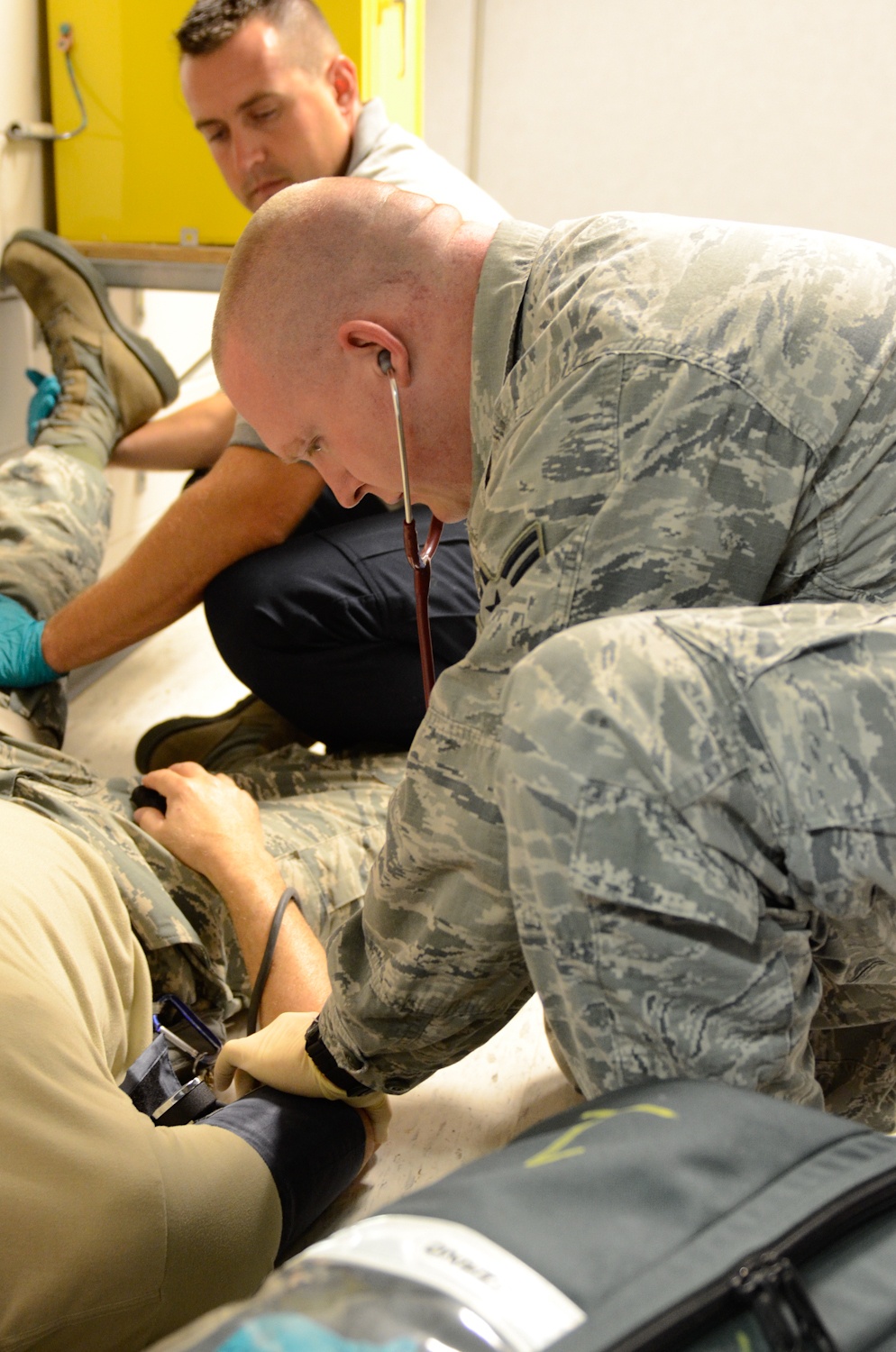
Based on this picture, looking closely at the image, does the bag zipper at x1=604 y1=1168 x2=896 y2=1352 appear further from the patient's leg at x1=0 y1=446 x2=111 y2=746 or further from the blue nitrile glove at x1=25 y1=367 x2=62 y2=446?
the blue nitrile glove at x1=25 y1=367 x2=62 y2=446

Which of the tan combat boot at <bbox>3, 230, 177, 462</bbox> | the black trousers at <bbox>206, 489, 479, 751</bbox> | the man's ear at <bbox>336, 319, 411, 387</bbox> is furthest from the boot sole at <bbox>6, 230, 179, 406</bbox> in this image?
the man's ear at <bbox>336, 319, 411, 387</bbox>

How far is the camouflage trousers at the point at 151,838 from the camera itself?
4.24 feet

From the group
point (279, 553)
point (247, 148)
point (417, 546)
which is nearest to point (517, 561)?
point (417, 546)

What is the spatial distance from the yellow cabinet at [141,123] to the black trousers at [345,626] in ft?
2.72

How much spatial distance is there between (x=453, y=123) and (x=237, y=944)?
11.7ft

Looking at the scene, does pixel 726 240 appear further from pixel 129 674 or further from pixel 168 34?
pixel 129 674

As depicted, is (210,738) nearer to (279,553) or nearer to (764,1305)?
(279,553)

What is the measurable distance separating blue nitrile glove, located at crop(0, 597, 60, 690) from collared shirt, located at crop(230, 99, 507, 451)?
44 cm

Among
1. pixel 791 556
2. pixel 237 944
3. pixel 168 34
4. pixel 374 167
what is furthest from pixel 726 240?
pixel 168 34

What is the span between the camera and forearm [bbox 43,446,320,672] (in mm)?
1819

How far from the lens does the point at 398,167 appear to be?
6.43ft

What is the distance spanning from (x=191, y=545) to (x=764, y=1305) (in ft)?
4.98

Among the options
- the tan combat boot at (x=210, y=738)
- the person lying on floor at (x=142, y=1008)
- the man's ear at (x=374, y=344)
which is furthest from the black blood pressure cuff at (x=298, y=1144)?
the tan combat boot at (x=210, y=738)

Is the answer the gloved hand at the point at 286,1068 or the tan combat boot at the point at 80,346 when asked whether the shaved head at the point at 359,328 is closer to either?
the gloved hand at the point at 286,1068
